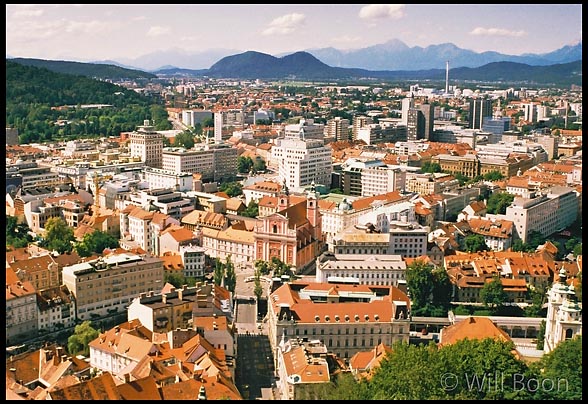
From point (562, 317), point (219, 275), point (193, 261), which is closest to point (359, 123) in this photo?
point (193, 261)

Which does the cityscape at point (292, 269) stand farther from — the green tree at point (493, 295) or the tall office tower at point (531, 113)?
the tall office tower at point (531, 113)

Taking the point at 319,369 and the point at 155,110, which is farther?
the point at 155,110

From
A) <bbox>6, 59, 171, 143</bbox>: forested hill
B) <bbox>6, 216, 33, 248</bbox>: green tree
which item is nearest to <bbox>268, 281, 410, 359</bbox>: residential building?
<bbox>6, 216, 33, 248</bbox>: green tree

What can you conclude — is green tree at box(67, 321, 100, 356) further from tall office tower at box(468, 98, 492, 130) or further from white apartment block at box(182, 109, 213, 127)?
tall office tower at box(468, 98, 492, 130)

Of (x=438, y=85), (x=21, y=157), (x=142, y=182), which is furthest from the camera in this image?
(x=438, y=85)

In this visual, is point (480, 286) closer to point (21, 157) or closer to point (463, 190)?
point (463, 190)

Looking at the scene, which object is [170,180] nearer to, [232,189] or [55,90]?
[232,189]

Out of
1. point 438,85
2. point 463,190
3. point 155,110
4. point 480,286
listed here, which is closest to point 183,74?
point 438,85

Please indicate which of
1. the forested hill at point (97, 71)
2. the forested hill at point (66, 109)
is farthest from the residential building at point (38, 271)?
the forested hill at point (97, 71)
